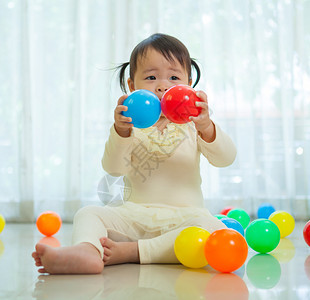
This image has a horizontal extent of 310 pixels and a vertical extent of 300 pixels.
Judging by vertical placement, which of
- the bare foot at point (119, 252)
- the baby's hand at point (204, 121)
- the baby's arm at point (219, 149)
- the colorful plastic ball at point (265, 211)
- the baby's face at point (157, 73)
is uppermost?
the baby's face at point (157, 73)

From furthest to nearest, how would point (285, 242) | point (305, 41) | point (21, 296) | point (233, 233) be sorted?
point (305, 41) < point (285, 242) < point (233, 233) < point (21, 296)

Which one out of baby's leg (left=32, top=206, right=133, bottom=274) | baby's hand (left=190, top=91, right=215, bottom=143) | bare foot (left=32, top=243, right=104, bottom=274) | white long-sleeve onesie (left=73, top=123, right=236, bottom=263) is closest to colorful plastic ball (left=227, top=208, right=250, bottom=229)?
white long-sleeve onesie (left=73, top=123, right=236, bottom=263)

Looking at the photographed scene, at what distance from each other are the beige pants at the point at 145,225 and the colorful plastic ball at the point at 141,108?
0.86 ft

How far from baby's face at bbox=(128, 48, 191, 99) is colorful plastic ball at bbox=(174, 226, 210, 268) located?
0.48 m

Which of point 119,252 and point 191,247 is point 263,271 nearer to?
point 191,247

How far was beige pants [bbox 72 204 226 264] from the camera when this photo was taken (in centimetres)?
111

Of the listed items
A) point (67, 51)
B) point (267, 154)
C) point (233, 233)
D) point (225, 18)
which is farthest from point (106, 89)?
point (233, 233)

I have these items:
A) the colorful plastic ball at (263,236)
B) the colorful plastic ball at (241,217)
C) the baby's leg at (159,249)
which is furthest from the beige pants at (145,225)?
the colorful plastic ball at (241,217)

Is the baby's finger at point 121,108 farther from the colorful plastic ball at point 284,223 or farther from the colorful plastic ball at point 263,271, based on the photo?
the colorful plastic ball at point 284,223

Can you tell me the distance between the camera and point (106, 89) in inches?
88.4

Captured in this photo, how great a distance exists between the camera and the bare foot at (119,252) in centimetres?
107

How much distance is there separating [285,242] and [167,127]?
1.76 feet

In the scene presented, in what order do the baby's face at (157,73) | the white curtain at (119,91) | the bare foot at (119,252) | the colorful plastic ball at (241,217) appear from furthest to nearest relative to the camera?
the white curtain at (119,91), the colorful plastic ball at (241,217), the baby's face at (157,73), the bare foot at (119,252)

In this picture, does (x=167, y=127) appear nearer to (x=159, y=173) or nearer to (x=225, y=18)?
(x=159, y=173)
